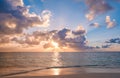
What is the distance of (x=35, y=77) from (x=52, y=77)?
2.05 m

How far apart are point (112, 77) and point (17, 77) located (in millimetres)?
11531

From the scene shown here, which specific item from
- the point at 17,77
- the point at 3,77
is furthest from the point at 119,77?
the point at 3,77

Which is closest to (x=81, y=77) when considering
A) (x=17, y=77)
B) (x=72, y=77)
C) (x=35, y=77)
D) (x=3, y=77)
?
(x=72, y=77)

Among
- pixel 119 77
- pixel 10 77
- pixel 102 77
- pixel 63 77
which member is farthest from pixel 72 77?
pixel 10 77

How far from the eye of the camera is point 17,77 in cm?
2608

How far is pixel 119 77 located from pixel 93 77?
3.10 m

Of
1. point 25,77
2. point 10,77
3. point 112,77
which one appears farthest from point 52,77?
point 112,77

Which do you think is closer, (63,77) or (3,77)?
(63,77)

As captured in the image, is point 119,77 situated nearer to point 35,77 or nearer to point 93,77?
point 93,77

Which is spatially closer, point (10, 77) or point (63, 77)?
point (63, 77)

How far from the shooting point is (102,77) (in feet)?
83.0

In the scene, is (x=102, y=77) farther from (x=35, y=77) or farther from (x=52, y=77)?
(x=35, y=77)

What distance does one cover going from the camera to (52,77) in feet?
83.0

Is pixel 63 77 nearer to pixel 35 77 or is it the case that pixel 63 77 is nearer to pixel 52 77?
pixel 52 77
